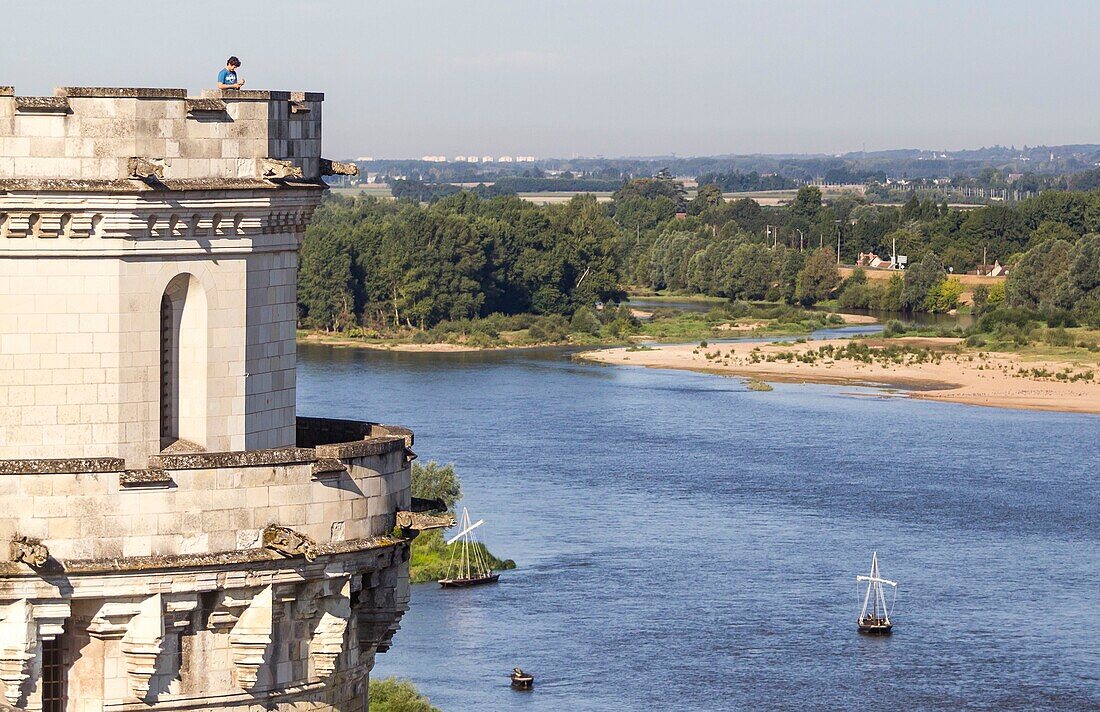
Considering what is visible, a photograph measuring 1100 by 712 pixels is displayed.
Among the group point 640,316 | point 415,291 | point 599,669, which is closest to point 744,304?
point 640,316

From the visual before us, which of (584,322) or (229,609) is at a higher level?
(229,609)

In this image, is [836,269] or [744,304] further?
[836,269]

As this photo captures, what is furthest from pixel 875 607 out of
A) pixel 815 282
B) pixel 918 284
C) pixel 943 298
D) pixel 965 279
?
pixel 965 279

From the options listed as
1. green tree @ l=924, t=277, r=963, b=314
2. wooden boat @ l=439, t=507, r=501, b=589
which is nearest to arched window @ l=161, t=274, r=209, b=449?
wooden boat @ l=439, t=507, r=501, b=589

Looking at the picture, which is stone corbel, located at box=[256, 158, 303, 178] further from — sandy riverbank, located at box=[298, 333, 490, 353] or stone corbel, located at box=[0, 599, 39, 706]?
sandy riverbank, located at box=[298, 333, 490, 353]

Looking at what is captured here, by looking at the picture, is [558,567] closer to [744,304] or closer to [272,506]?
[272,506]

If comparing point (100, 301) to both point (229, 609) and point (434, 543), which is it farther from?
point (434, 543)
